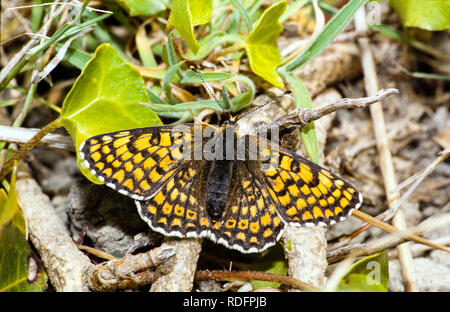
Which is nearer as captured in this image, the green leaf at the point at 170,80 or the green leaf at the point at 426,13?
the green leaf at the point at 170,80

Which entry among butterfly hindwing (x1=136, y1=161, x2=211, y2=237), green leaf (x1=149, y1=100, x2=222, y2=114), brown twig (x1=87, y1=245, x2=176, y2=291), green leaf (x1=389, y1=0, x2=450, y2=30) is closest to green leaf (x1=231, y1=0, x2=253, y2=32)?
green leaf (x1=149, y1=100, x2=222, y2=114)

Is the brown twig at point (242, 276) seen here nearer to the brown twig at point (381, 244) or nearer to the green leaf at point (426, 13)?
Answer: the brown twig at point (381, 244)

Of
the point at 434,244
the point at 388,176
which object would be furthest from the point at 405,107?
the point at 434,244

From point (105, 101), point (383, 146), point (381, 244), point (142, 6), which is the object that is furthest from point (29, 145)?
point (383, 146)

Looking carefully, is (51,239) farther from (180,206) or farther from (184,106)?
(184,106)

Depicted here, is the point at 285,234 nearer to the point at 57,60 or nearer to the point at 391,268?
the point at 391,268

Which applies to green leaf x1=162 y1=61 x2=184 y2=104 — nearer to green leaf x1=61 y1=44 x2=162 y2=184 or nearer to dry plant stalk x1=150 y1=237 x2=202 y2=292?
green leaf x1=61 y1=44 x2=162 y2=184

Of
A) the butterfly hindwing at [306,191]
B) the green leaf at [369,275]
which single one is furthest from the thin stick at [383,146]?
the butterfly hindwing at [306,191]
